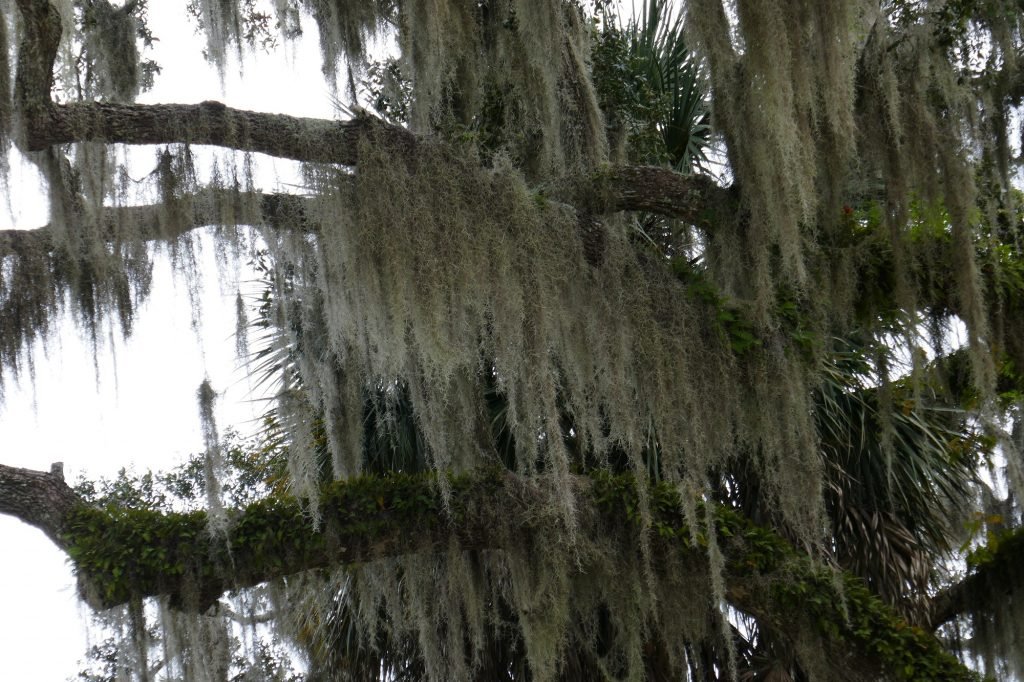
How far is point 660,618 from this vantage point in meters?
4.91

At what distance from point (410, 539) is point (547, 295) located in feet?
4.03

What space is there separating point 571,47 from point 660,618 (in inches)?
97.5

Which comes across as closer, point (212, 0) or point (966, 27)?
point (212, 0)

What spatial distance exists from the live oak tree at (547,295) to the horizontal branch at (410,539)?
13 mm

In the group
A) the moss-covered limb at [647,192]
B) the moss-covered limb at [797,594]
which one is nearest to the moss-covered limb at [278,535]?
the moss-covered limb at [797,594]

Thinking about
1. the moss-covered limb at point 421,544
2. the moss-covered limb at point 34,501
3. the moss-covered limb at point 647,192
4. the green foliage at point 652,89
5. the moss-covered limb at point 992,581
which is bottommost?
the moss-covered limb at point 992,581

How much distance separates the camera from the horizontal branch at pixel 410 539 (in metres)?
4.36

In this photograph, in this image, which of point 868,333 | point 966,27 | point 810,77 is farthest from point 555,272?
point 966,27

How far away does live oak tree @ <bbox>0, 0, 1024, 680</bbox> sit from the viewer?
168 inches

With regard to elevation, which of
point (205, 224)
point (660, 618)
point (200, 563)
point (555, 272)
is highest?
point (205, 224)

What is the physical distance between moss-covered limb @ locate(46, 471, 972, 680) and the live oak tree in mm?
13

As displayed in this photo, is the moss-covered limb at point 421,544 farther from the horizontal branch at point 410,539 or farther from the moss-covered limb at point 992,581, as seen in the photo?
the moss-covered limb at point 992,581

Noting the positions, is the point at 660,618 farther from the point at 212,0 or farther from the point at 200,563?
the point at 212,0

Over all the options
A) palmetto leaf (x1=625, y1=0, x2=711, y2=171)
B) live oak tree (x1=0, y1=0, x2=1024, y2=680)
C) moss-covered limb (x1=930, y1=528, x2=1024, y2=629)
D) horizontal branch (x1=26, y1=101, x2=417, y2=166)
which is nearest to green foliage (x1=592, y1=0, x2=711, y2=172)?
palmetto leaf (x1=625, y1=0, x2=711, y2=171)
